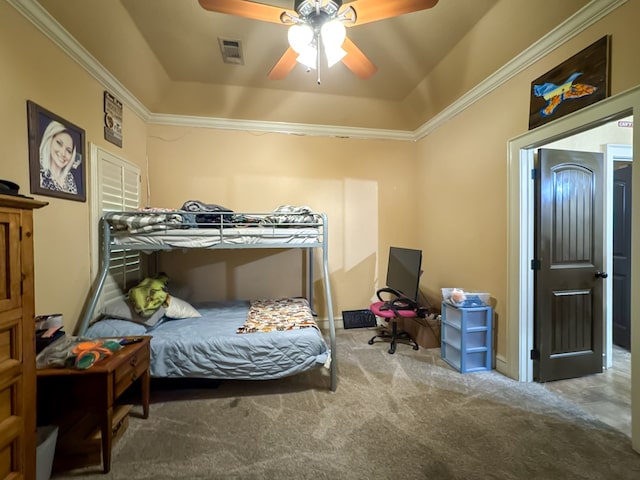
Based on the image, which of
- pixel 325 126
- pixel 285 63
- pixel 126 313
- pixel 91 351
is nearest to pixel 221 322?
pixel 126 313

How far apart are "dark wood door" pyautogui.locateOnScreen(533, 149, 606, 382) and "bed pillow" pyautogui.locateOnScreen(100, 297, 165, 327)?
10.6 feet

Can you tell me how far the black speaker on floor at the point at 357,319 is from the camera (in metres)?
3.66

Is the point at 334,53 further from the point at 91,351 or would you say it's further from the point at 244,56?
the point at 91,351

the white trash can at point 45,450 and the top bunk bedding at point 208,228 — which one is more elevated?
the top bunk bedding at point 208,228

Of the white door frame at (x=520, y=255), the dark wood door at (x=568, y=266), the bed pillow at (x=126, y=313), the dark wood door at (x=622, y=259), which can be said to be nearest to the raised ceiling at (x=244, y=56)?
the white door frame at (x=520, y=255)

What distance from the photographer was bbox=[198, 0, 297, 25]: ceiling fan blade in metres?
1.47

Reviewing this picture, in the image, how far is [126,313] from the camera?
224cm

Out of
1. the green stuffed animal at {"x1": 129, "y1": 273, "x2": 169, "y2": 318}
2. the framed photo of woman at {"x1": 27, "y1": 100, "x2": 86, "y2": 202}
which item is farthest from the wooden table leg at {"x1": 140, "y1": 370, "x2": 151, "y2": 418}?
the framed photo of woman at {"x1": 27, "y1": 100, "x2": 86, "y2": 202}

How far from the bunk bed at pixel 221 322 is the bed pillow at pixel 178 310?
0.04 m

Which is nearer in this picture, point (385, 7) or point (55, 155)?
point (385, 7)

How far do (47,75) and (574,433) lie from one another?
4.16 meters

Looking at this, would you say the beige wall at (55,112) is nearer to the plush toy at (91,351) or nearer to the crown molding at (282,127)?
the plush toy at (91,351)

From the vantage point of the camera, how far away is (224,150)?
11.1ft

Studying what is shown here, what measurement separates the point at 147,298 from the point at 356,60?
2.52 meters
